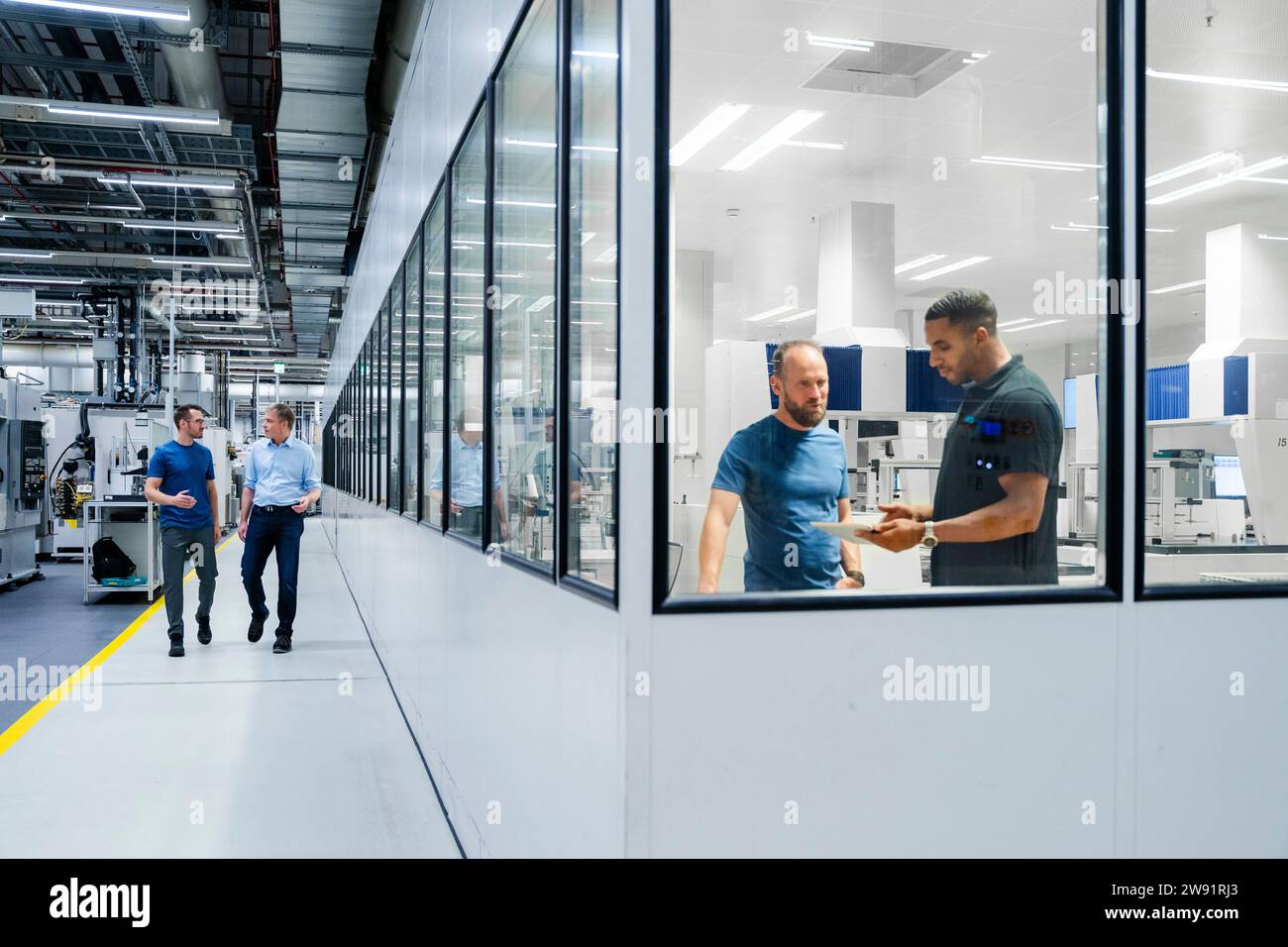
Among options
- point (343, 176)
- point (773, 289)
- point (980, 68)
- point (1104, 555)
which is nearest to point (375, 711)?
point (1104, 555)

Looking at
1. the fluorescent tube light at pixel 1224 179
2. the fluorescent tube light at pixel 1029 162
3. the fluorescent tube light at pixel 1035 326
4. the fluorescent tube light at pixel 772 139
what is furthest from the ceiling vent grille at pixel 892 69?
the fluorescent tube light at pixel 1035 326

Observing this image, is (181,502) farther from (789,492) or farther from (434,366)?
(789,492)

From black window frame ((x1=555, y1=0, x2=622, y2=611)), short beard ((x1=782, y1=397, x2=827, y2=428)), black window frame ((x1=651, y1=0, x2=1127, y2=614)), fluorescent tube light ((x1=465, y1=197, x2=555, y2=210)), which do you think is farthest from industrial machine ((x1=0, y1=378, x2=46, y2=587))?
black window frame ((x1=651, y1=0, x2=1127, y2=614))

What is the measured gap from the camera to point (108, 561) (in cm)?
855

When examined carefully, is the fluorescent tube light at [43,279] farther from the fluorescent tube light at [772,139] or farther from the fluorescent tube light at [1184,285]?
the fluorescent tube light at [1184,285]

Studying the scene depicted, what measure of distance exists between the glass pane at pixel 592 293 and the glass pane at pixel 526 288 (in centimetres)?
12

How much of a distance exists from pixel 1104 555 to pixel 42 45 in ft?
33.7

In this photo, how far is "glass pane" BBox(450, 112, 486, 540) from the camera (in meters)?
3.32

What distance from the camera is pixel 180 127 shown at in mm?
8219

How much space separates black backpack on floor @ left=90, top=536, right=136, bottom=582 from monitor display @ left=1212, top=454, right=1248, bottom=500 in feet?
27.6

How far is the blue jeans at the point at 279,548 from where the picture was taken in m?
6.59

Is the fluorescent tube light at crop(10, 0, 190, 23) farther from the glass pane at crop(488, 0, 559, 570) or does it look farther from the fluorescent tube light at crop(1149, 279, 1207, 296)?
the fluorescent tube light at crop(1149, 279, 1207, 296)

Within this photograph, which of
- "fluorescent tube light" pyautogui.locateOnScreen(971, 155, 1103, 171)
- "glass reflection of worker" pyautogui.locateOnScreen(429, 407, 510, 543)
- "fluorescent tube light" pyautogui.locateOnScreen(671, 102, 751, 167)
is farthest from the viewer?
"fluorescent tube light" pyautogui.locateOnScreen(971, 155, 1103, 171)

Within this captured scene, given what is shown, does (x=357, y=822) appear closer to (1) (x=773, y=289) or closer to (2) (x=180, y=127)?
(2) (x=180, y=127)
